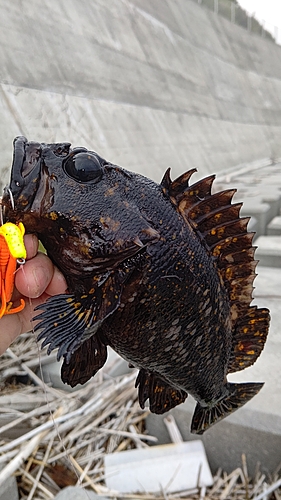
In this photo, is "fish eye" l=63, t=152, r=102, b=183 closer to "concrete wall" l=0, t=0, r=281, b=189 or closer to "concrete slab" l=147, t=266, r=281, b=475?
"concrete slab" l=147, t=266, r=281, b=475

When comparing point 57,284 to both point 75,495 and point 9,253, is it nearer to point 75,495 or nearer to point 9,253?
point 9,253

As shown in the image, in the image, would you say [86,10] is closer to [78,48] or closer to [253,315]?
[78,48]

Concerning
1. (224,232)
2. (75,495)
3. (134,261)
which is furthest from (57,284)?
(75,495)

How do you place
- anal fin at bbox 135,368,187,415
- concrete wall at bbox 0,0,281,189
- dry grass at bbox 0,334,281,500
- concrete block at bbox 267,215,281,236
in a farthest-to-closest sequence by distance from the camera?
1. concrete block at bbox 267,215,281,236
2. concrete wall at bbox 0,0,281,189
3. dry grass at bbox 0,334,281,500
4. anal fin at bbox 135,368,187,415

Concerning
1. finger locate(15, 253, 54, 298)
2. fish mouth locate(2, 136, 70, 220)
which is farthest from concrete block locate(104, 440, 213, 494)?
fish mouth locate(2, 136, 70, 220)

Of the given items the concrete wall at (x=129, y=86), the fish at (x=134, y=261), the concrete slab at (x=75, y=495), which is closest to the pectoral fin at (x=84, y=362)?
the fish at (x=134, y=261)

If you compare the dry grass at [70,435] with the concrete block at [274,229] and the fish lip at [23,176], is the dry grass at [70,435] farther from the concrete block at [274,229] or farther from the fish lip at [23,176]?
the concrete block at [274,229]
